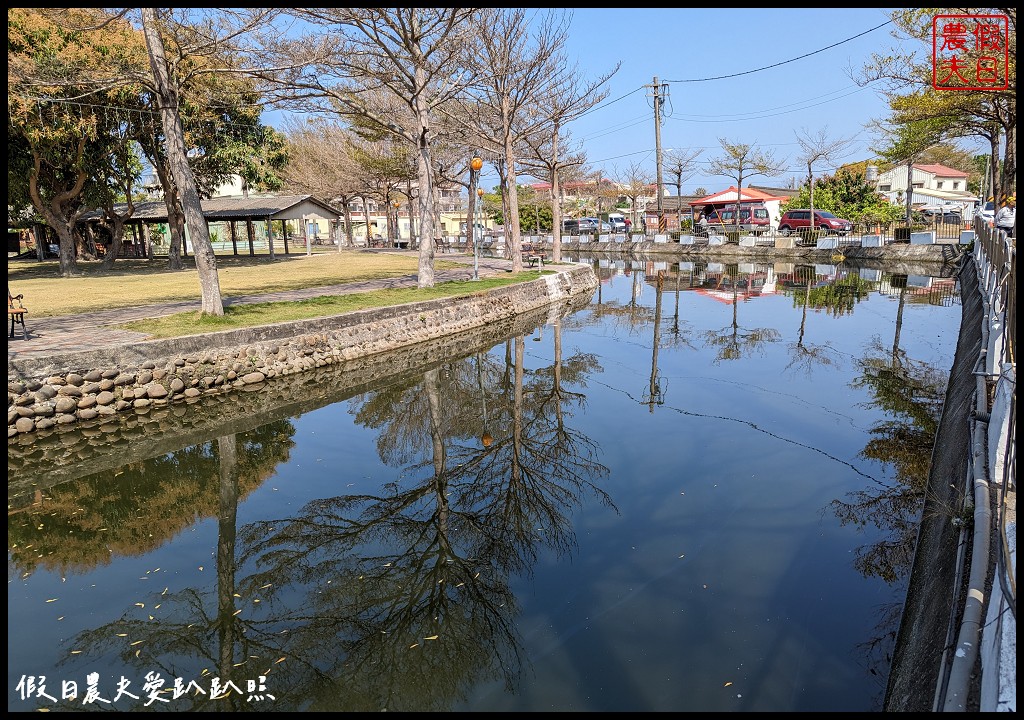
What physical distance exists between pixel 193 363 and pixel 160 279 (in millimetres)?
14637

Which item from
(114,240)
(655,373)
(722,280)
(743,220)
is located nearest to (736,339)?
(655,373)

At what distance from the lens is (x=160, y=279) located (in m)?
23.9

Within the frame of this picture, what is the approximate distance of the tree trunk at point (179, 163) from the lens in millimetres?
12188

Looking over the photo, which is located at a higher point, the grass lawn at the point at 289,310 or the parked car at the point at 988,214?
the parked car at the point at 988,214

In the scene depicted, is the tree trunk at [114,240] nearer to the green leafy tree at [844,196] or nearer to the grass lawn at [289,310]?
the grass lawn at [289,310]

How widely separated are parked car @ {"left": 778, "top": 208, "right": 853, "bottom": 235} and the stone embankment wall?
29781mm

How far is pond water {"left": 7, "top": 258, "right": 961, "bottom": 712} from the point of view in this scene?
4.50 meters

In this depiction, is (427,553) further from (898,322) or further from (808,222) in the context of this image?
(808,222)

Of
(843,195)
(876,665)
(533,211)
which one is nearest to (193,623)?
(876,665)

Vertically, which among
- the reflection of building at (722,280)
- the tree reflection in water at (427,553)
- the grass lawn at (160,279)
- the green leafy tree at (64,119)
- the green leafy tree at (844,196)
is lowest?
→ the tree reflection in water at (427,553)

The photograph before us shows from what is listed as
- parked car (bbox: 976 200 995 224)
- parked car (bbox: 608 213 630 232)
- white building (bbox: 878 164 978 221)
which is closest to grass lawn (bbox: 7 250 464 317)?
parked car (bbox: 976 200 995 224)

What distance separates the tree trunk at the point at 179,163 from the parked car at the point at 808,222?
3421cm

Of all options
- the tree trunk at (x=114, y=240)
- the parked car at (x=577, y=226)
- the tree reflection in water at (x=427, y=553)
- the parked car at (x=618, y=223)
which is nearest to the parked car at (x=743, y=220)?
the parked car at (x=618, y=223)

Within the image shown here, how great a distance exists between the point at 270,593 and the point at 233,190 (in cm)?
7088
